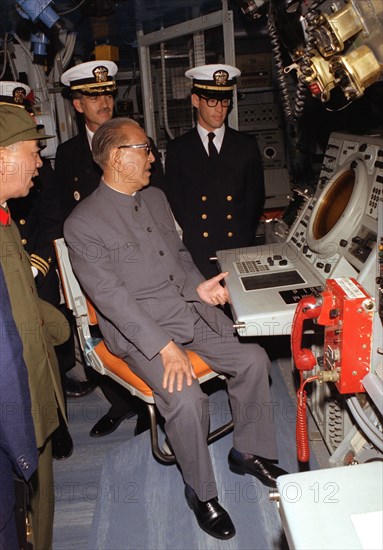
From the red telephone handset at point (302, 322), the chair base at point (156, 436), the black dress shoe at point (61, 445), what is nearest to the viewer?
the red telephone handset at point (302, 322)

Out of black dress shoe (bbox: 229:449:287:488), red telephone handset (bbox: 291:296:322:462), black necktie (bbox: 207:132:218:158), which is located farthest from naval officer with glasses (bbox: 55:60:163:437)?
red telephone handset (bbox: 291:296:322:462)

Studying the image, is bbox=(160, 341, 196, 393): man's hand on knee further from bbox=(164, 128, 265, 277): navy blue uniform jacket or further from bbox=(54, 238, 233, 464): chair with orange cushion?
bbox=(164, 128, 265, 277): navy blue uniform jacket

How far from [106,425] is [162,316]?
0.89 meters

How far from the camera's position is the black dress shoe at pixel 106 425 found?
8.82 ft

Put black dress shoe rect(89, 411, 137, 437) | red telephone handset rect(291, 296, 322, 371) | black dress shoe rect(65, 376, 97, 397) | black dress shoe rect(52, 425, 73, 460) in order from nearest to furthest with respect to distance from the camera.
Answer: red telephone handset rect(291, 296, 322, 371) < black dress shoe rect(52, 425, 73, 460) < black dress shoe rect(89, 411, 137, 437) < black dress shoe rect(65, 376, 97, 397)

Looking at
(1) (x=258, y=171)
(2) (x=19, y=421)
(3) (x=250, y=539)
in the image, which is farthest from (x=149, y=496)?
(1) (x=258, y=171)

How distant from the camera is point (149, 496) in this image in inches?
87.7

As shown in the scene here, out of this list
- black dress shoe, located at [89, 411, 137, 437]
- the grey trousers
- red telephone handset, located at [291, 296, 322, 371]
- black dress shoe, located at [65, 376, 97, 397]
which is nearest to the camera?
red telephone handset, located at [291, 296, 322, 371]

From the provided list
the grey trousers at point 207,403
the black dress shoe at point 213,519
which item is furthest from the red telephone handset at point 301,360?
the black dress shoe at point 213,519

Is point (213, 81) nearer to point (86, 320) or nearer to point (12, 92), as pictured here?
point (12, 92)

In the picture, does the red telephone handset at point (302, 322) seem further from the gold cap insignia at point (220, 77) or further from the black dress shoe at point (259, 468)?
the gold cap insignia at point (220, 77)

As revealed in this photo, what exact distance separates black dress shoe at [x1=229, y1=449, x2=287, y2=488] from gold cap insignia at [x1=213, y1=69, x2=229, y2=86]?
1.83m

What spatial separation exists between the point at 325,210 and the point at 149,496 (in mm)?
1505

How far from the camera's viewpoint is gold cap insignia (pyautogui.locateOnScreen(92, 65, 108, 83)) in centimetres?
266
